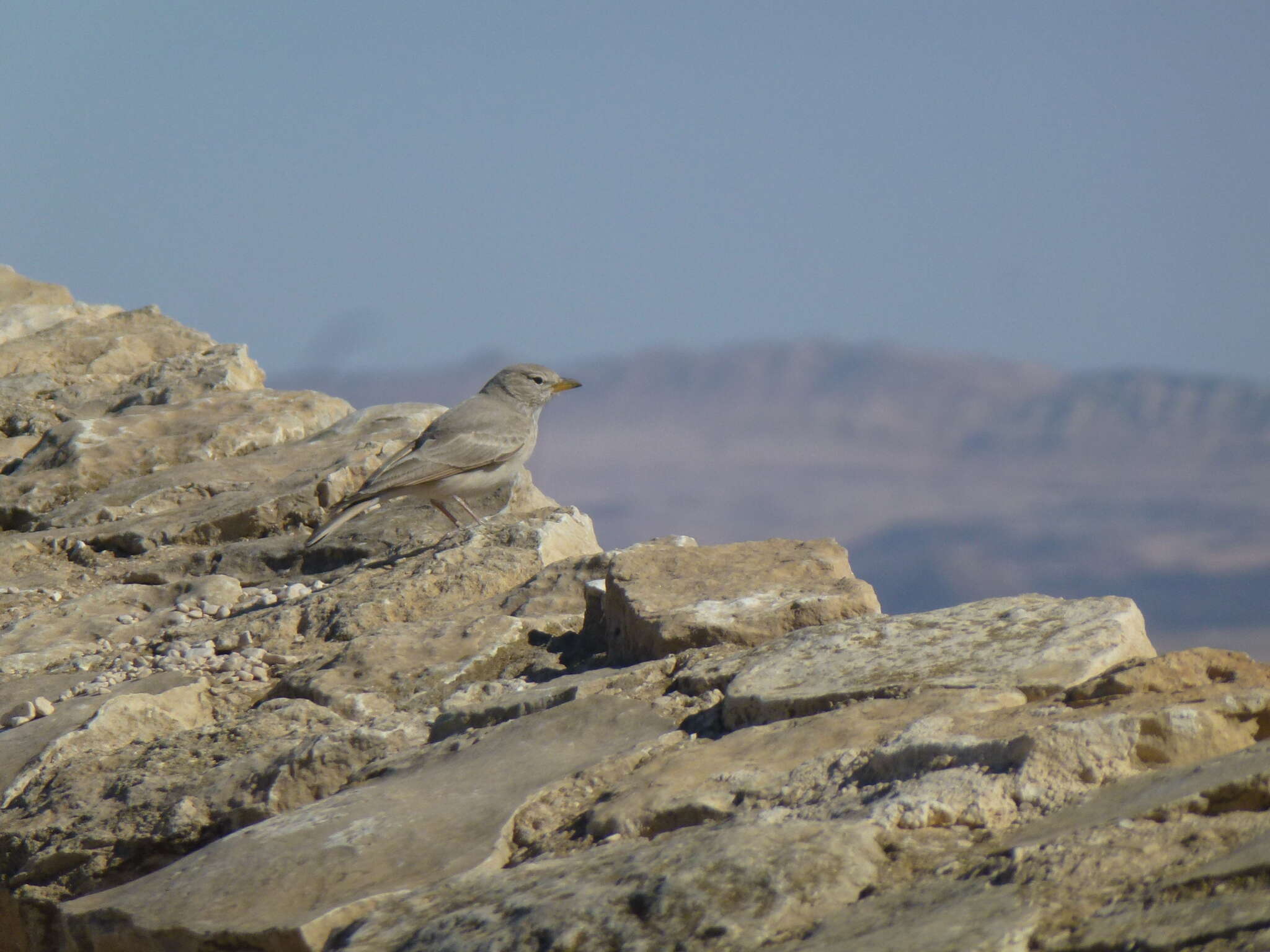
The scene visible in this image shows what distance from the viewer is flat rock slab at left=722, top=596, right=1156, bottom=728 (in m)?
2.87

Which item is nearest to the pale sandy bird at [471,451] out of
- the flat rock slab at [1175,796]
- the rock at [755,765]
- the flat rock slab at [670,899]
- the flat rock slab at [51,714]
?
the flat rock slab at [51,714]

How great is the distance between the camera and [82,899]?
2.89 metres

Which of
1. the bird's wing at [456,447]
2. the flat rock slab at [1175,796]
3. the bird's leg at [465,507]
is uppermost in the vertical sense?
the flat rock slab at [1175,796]

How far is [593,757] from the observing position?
9.66ft

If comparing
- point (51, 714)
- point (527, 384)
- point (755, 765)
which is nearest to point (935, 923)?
point (755, 765)

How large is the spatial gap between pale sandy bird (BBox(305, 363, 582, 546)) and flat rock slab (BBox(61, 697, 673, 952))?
318cm

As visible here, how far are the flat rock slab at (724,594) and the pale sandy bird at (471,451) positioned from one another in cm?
222

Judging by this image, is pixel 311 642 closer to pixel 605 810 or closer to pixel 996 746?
pixel 605 810

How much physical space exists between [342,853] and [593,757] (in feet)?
2.05

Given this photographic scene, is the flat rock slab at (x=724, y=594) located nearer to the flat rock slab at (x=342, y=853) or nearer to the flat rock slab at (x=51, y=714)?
the flat rock slab at (x=342, y=853)

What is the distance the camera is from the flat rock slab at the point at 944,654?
113 inches

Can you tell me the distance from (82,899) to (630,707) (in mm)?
1382

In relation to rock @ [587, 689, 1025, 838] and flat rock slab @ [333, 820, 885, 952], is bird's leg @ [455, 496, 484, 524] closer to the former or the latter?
rock @ [587, 689, 1025, 838]

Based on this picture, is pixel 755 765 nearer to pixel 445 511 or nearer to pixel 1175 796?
pixel 1175 796
